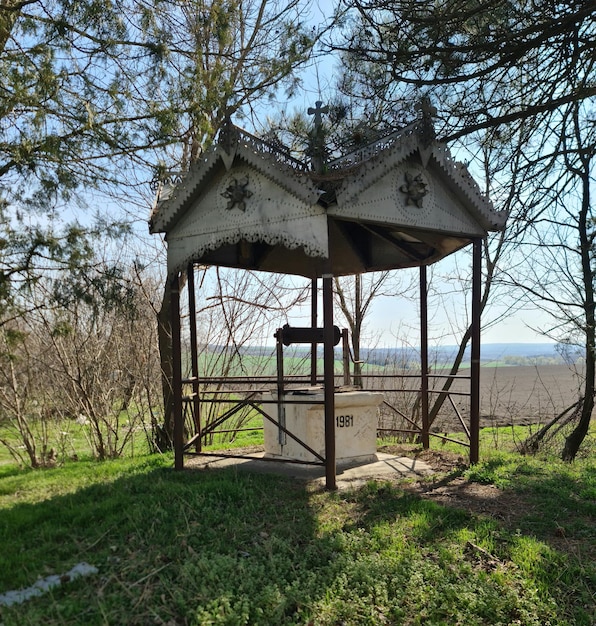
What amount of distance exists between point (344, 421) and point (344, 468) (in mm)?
590

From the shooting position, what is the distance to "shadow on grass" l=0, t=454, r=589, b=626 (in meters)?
3.23

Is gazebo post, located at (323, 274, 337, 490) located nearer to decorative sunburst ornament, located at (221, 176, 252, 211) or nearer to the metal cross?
decorative sunburst ornament, located at (221, 176, 252, 211)

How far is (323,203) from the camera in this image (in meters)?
5.48

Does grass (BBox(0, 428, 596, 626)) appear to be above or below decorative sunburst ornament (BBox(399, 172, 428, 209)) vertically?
below

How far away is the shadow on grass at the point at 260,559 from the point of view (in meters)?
3.23

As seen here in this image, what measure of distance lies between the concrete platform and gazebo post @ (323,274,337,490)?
0.93 feet

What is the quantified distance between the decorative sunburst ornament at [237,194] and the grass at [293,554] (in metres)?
3.09

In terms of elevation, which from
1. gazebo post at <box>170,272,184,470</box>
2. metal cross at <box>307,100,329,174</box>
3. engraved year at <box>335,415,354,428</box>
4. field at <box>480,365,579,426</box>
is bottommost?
field at <box>480,365,579,426</box>

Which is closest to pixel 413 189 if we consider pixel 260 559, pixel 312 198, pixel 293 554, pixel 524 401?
pixel 312 198

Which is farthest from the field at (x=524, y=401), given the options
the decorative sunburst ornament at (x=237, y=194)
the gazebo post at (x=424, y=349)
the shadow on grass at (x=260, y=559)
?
the decorative sunburst ornament at (x=237, y=194)

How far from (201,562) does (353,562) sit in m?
1.11

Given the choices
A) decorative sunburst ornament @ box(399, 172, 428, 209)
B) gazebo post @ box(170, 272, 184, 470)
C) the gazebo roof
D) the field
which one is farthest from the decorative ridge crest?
the field

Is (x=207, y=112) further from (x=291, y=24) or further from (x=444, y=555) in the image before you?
(x=444, y=555)

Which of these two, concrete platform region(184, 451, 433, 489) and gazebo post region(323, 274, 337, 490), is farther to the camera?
concrete platform region(184, 451, 433, 489)
